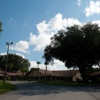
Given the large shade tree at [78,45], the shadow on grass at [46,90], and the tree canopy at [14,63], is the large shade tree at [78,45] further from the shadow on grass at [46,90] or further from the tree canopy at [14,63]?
the tree canopy at [14,63]

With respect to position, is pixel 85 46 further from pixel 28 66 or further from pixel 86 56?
pixel 28 66

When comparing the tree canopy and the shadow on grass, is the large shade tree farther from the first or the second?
the tree canopy

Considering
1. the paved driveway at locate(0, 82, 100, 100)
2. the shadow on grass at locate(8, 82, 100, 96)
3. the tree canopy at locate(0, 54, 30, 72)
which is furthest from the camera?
the tree canopy at locate(0, 54, 30, 72)

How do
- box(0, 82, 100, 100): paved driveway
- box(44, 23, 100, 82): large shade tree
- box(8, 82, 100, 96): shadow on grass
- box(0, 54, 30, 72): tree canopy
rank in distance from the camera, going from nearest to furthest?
box(0, 82, 100, 100): paved driveway → box(8, 82, 100, 96): shadow on grass → box(44, 23, 100, 82): large shade tree → box(0, 54, 30, 72): tree canopy

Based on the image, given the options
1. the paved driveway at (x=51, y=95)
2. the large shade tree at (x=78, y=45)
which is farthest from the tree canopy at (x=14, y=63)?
the paved driveway at (x=51, y=95)

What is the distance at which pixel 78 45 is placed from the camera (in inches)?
2309

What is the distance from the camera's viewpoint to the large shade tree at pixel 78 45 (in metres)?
58.5

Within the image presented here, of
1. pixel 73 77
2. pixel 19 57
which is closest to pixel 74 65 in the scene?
pixel 73 77

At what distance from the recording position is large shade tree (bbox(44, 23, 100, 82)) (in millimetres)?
58531

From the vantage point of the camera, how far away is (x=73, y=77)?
115188mm

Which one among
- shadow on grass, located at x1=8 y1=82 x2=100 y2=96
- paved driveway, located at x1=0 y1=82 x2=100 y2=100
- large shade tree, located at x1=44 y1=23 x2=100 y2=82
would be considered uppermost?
large shade tree, located at x1=44 y1=23 x2=100 y2=82

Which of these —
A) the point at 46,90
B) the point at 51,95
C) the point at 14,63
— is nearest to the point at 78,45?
the point at 46,90

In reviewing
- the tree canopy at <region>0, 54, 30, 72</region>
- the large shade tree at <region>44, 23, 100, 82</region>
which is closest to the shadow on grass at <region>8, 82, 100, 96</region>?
the large shade tree at <region>44, 23, 100, 82</region>

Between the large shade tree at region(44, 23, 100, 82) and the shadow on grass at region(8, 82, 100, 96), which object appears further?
the large shade tree at region(44, 23, 100, 82)
